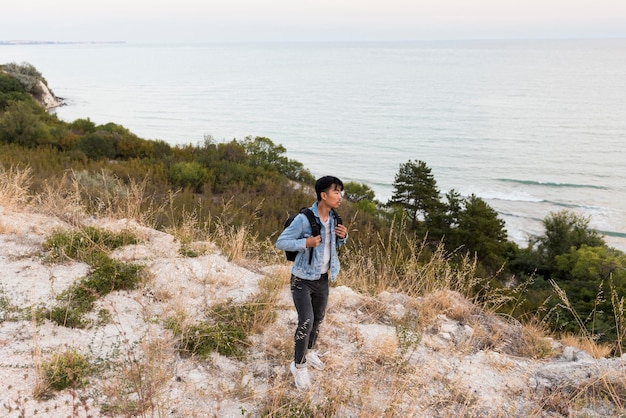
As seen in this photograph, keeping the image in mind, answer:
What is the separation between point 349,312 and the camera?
Result: 550cm

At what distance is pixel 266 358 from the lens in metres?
4.22

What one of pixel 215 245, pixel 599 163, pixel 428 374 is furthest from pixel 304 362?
pixel 599 163

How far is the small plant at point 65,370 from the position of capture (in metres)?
3.34

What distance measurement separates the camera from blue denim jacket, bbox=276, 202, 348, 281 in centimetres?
360

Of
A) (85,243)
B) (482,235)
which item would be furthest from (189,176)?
(85,243)

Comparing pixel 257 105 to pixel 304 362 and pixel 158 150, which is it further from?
pixel 304 362

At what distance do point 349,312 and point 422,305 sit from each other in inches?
38.4

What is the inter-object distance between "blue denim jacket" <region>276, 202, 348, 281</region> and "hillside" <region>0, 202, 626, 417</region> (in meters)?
0.89

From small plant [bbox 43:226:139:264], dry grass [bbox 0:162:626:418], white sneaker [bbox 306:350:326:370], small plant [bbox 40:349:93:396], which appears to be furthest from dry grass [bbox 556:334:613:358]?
small plant [bbox 43:226:139:264]

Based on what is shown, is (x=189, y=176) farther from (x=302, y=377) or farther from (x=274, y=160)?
(x=302, y=377)

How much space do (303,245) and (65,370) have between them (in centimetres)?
203

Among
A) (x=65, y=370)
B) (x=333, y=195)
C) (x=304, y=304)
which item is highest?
(x=333, y=195)

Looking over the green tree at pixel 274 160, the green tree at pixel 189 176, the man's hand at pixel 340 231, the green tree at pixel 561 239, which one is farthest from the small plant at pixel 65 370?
the green tree at pixel 274 160

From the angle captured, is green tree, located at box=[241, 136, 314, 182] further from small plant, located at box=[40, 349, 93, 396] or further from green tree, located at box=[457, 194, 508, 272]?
small plant, located at box=[40, 349, 93, 396]
